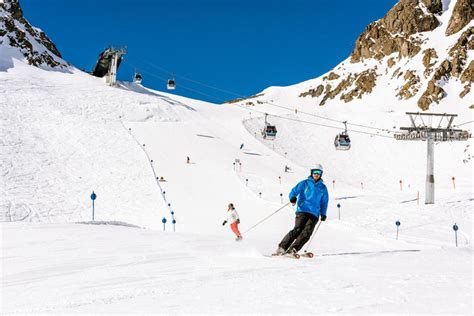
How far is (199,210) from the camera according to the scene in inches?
961

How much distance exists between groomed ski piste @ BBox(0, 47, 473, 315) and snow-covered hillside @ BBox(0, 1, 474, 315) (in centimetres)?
5

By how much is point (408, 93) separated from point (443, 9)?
4434 cm

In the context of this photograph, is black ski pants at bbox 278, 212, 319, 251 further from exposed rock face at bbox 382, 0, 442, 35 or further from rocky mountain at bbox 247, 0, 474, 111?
exposed rock face at bbox 382, 0, 442, 35

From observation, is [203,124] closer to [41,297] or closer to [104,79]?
[104,79]

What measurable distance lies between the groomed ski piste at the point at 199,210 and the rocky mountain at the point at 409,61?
11.7 meters

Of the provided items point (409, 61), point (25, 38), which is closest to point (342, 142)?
point (25, 38)

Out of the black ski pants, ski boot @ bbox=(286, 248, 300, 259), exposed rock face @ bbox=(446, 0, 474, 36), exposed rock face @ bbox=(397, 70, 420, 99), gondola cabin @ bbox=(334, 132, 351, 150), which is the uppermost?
exposed rock face @ bbox=(446, 0, 474, 36)

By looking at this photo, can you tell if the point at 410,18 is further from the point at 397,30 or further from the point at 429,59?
the point at 429,59

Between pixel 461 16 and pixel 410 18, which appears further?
pixel 410 18

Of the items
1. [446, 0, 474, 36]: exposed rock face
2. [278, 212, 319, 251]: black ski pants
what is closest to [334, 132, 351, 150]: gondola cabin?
[278, 212, 319, 251]: black ski pants

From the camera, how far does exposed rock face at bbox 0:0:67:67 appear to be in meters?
69.8

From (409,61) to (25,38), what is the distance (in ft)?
256

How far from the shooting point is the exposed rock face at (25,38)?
69.8m

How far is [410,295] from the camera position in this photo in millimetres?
4633
